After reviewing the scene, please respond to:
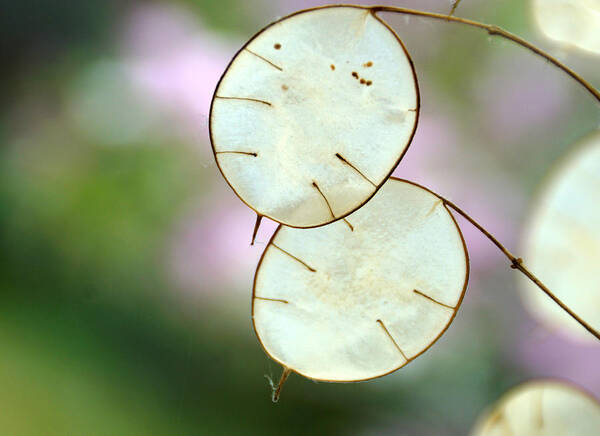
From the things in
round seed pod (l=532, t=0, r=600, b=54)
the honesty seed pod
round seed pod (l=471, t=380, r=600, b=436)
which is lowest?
round seed pod (l=471, t=380, r=600, b=436)

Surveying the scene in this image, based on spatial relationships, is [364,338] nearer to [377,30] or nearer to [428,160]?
[377,30]

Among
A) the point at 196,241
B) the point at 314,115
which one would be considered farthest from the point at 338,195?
the point at 196,241

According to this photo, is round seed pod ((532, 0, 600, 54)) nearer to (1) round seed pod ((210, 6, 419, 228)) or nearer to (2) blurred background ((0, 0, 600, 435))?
(1) round seed pod ((210, 6, 419, 228))

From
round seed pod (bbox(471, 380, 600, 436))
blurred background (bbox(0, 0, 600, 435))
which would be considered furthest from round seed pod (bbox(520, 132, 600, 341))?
blurred background (bbox(0, 0, 600, 435))

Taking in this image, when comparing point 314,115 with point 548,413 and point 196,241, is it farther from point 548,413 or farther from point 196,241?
point 196,241

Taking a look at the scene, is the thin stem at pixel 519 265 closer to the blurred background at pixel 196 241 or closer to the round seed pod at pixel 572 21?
the round seed pod at pixel 572 21

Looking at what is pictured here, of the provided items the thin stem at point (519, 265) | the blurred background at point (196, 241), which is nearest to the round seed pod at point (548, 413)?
the thin stem at point (519, 265)
